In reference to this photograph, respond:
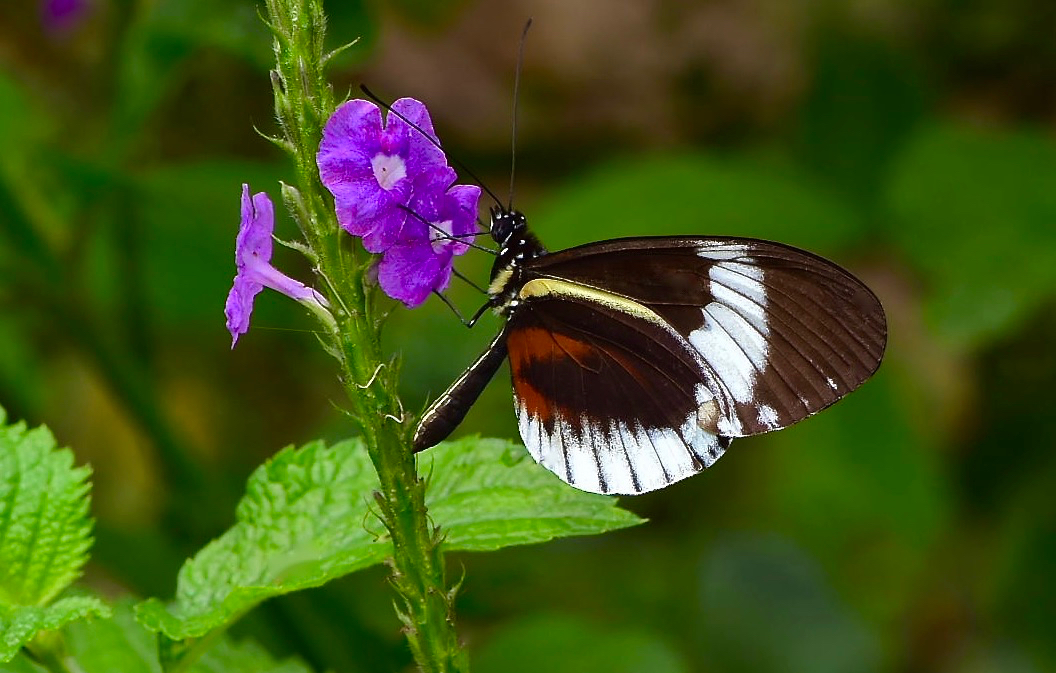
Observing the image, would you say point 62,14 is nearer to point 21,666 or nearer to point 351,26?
point 351,26

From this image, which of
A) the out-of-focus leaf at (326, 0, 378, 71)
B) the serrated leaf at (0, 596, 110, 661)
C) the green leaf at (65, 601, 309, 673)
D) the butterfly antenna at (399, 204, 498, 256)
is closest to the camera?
the serrated leaf at (0, 596, 110, 661)

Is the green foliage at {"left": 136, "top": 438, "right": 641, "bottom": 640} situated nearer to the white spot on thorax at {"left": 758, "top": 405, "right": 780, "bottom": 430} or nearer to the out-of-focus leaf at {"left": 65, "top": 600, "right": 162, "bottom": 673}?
the out-of-focus leaf at {"left": 65, "top": 600, "right": 162, "bottom": 673}

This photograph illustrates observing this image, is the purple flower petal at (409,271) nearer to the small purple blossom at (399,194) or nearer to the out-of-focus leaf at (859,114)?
the small purple blossom at (399,194)

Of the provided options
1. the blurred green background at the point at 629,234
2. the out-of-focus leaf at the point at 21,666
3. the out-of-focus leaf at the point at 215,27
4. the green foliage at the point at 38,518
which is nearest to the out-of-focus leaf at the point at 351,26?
the blurred green background at the point at 629,234

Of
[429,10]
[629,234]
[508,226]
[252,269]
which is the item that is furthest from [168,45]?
[252,269]

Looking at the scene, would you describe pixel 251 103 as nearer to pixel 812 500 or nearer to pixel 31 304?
→ pixel 31 304

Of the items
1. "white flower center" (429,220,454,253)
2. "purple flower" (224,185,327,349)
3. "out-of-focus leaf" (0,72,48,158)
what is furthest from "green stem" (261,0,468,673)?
"out-of-focus leaf" (0,72,48,158)
